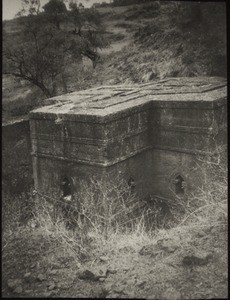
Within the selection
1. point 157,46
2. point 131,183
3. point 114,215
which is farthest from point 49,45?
point 114,215

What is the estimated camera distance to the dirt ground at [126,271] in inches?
176

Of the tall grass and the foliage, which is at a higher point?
the foliage

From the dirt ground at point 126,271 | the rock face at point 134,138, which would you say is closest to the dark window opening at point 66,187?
the rock face at point 134,138

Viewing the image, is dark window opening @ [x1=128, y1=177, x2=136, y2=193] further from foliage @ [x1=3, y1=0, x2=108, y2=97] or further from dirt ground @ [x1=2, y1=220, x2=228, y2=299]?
foliage @ [x1=3, y1=0, x2=108, y2=97]

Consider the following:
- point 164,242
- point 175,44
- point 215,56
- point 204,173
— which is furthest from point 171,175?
point 175,44

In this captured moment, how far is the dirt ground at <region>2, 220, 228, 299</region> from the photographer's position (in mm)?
4473

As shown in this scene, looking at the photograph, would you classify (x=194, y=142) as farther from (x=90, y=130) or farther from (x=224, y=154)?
(x=90, y=130)

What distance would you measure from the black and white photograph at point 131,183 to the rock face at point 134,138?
27mm

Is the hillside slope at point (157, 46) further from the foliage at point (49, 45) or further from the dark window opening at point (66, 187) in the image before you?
the dark window opening at point (66, 187)

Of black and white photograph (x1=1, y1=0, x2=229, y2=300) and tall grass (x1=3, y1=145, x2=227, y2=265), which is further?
tall grass (x1=3, y1=145, x2=227, y2=265)

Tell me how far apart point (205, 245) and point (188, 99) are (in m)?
4.07

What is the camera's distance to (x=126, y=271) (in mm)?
5062

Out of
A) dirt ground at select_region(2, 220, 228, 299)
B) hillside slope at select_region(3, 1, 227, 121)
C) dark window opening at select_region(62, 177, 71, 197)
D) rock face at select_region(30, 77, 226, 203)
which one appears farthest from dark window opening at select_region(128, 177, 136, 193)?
hillside slope at select_region(3, 1, 227, 121)

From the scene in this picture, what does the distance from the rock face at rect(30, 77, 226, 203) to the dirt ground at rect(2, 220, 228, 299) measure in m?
2.81
